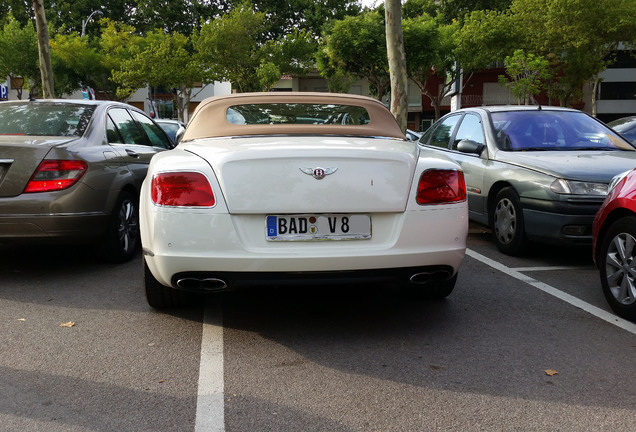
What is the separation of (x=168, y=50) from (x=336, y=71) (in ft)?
38.8

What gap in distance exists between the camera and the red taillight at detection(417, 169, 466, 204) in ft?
11.9

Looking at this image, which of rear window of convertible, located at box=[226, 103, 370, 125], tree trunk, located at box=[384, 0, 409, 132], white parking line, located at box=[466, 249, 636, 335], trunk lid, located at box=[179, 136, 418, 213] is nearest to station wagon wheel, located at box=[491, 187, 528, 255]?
white parking line, located at box=[466, 249, 636, 335]

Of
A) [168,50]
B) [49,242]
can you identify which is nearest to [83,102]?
[49,242]

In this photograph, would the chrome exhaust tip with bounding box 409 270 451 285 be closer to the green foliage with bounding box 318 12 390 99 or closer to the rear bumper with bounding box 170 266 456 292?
the rear bumper with bounding box 170 266 456 292

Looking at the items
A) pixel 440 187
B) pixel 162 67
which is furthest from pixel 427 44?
pixel 440 187

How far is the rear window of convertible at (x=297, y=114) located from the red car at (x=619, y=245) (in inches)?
71.7

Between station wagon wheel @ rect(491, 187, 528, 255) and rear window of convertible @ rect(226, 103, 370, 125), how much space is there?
2.13 meters

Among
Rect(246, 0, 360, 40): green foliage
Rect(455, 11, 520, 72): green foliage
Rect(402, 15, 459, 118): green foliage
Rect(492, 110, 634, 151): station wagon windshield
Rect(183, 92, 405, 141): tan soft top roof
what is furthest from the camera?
Rect(246, 0, 360, 40): green foliage

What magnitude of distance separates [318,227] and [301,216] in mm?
112

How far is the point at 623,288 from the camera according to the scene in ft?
13.8

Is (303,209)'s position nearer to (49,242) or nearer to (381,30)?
(49,242)

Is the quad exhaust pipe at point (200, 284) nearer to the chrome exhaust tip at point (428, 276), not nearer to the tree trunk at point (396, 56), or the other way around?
the chrome exhaust tip at point (428, 276)

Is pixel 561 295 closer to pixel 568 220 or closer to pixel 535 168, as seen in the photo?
pixel 568 220

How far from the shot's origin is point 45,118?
19.0 ft
